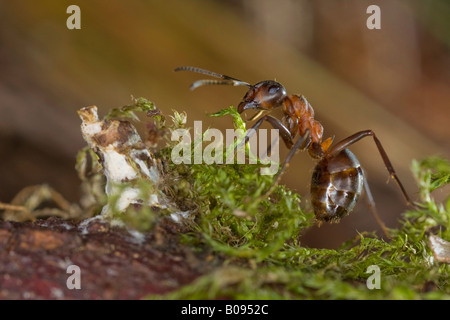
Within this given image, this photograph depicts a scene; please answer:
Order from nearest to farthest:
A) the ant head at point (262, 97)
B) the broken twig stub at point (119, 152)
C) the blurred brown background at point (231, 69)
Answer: the broken twig stub at point (119, 152)
the ant head at point (262, 97)
the blurred brown background at point (231, 69)

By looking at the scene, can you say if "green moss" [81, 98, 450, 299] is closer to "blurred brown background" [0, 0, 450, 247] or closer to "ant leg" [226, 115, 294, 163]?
"ant leg" [226, 115, 294, 163]

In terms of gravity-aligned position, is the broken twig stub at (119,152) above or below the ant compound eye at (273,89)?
below

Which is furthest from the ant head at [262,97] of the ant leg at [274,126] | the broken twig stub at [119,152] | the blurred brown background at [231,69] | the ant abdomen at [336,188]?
the blurred brown background at [231,69]

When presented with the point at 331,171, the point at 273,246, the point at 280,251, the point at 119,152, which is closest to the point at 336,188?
the point at 331,171

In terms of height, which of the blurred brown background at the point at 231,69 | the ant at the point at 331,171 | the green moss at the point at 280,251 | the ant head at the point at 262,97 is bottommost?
the green moss at the point at 280,251

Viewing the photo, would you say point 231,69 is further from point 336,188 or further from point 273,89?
point 336,188

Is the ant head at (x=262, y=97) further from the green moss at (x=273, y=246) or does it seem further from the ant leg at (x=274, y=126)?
the green moss at (x=273, y=246)
